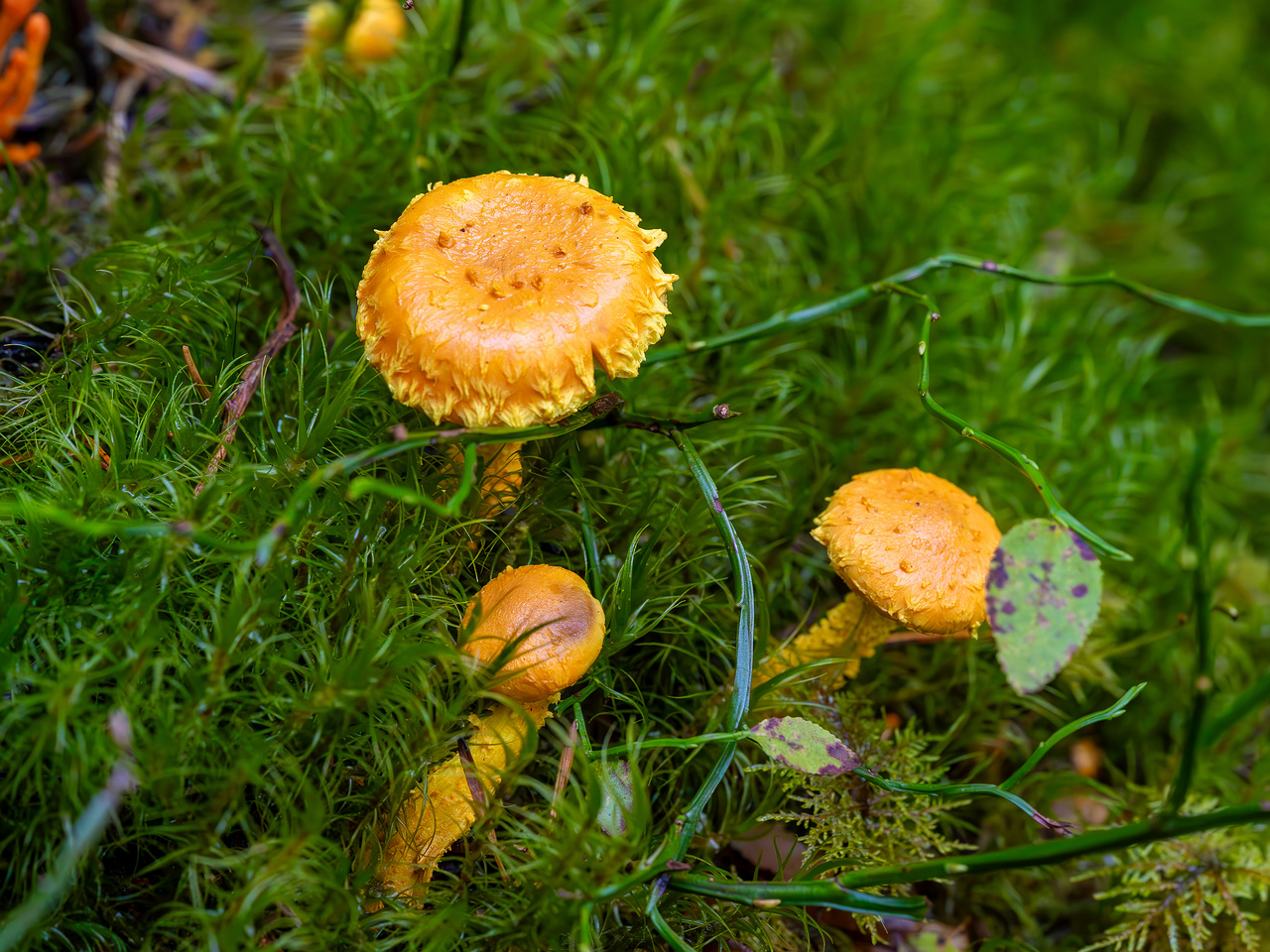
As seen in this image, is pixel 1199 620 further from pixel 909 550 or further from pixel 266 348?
pixel 266 348

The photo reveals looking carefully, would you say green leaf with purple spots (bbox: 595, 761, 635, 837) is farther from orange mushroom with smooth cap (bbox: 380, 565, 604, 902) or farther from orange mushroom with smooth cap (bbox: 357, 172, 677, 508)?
orange mushroom with smooth cap (bbox: 357, 172, 677, 508)

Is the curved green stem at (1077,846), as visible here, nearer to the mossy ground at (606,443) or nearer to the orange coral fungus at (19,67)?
the mossy ground at (606,443)

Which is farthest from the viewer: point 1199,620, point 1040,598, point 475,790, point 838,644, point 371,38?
point 371,38

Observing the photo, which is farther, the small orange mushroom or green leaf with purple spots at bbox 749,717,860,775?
the small orange mushroom

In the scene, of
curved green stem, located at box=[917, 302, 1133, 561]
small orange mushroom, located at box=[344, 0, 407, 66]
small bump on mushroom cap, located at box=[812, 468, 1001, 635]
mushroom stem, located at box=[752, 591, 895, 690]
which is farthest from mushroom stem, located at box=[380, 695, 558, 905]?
small orange mushroom, located at box=[344, 0, 407, 66]

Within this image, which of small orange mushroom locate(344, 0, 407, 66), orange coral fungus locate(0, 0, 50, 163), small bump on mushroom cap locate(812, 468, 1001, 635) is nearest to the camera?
small bump on mushroom cap locate(812, 468, 1001, 635)

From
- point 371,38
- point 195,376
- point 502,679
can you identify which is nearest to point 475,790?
point 502,679

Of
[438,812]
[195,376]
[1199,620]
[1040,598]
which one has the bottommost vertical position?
[438,812]
